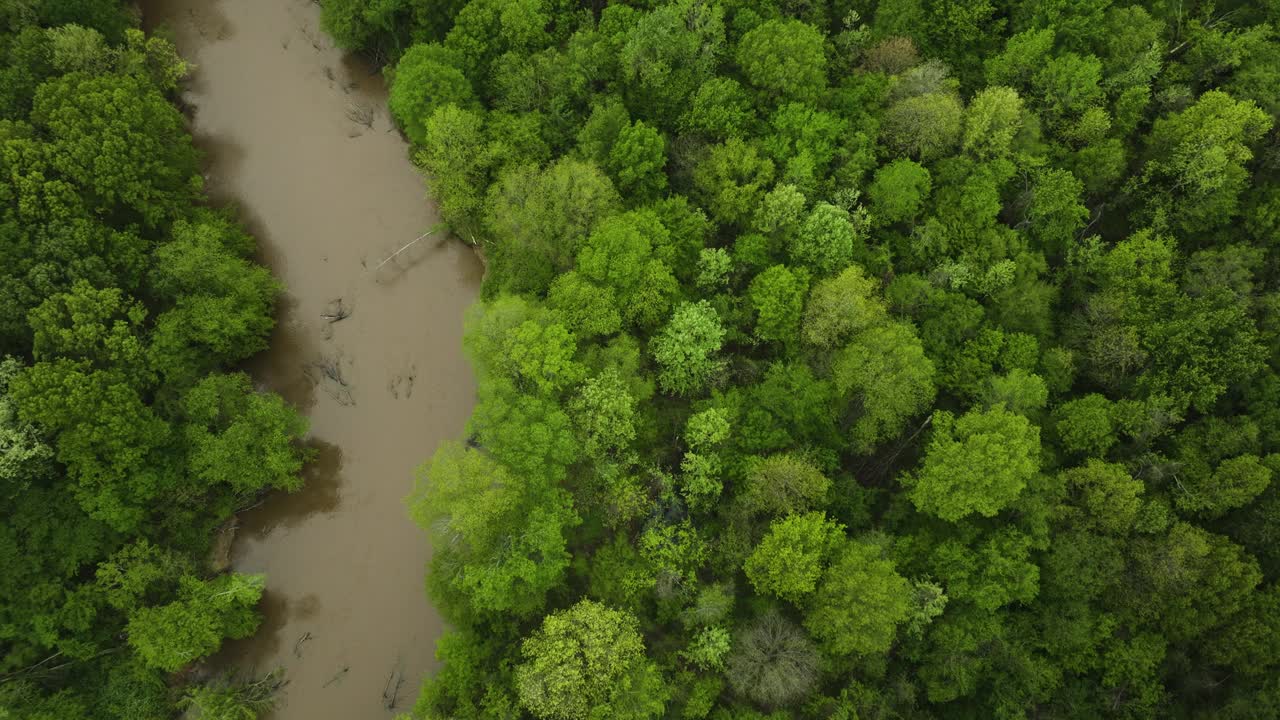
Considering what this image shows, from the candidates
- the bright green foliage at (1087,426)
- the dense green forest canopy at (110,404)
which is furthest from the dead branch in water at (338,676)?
the bright green foliage at (1087,426)

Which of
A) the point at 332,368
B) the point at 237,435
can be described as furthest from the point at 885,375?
the point at 237,435

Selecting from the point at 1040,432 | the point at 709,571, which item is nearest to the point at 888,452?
the point at 1040,432

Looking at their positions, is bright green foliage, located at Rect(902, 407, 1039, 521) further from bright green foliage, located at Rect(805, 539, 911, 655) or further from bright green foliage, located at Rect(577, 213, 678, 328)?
bright green foliage, located at Rect(577, 213, 678, 328)

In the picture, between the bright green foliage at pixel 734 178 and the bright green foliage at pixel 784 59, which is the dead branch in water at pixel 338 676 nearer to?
the bright green foliage at pixel 734 178

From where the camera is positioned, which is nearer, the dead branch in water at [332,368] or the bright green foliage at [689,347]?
the bright green foliage at [689,347]

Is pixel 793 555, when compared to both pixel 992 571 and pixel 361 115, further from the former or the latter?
pixel 361 115

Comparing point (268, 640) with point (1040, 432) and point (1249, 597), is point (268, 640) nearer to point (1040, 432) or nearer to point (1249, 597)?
point (1040, 432)
